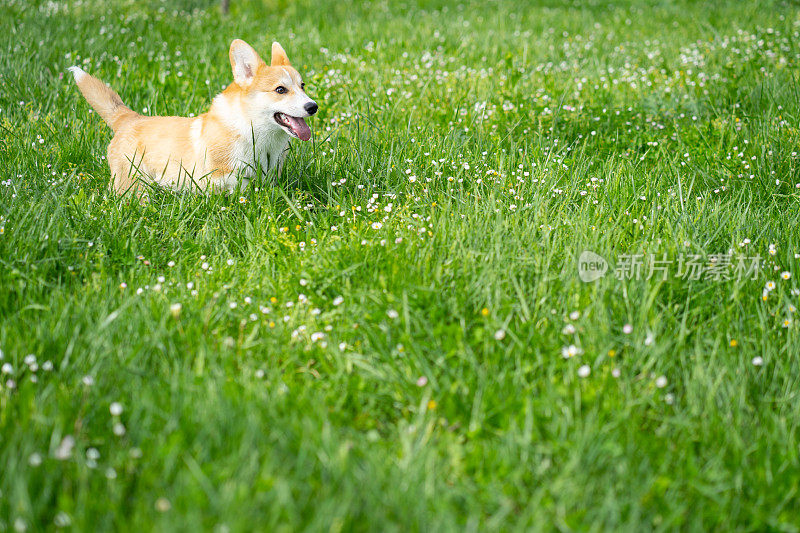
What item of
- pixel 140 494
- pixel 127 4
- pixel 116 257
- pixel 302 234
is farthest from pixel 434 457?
pixel 127 4

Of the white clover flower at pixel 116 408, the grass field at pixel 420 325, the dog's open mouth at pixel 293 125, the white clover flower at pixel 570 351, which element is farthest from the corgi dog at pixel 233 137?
the white clover flower at pixel 570 351

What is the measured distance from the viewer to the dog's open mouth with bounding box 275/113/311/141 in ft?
12.5

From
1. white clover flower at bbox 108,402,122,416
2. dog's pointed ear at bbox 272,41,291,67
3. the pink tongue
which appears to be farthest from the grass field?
dog's pointed ear at bbox 272,41,291,67

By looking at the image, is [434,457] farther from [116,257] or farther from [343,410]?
[116,257]

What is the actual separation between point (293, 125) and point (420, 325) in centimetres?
168

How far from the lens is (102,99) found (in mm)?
4457

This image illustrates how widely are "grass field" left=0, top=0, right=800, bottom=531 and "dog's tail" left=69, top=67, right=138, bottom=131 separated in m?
0.23

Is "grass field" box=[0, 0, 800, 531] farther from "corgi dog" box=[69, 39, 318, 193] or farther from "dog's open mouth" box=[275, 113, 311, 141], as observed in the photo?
"dog's open mouth" box=[275, 113, 311, 141]

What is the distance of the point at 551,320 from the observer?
2.68m

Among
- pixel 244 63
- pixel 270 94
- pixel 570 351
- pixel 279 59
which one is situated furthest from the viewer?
pixel 279 59

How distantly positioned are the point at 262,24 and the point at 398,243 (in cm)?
617

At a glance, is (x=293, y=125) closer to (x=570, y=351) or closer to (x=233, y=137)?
(x=233, y=137)

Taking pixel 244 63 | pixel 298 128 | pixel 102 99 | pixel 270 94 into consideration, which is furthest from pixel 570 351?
pixel 102 99

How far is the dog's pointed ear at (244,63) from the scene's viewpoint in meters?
3.87
